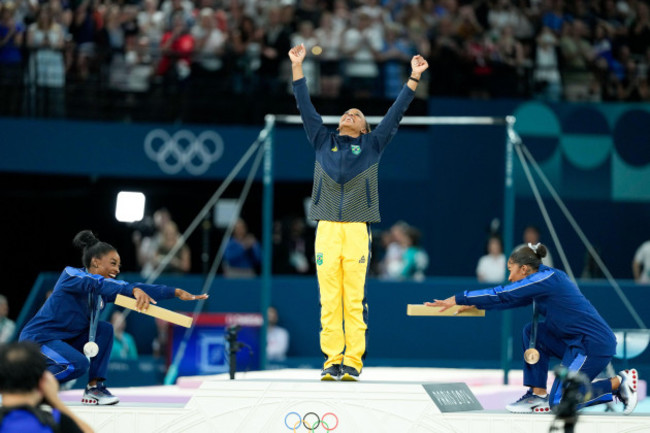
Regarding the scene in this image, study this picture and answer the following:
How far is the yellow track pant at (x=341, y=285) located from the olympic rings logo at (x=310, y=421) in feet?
1.90

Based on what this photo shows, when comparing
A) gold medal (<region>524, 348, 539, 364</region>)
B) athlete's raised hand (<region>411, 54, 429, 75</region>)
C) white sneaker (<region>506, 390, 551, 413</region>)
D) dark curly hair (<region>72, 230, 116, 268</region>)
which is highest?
athlete's raised hand (<region>411, 54, 429, 75</region>)

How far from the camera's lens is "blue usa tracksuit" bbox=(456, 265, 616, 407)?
7785 mm

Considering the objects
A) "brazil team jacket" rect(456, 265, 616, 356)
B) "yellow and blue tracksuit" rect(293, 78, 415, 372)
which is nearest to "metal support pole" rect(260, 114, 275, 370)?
"yellow and blue tracksuit" rect(293, 78, 415, 372)

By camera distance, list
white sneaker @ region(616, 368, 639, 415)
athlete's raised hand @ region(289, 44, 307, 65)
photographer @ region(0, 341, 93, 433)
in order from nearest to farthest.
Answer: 1. photographer @ region(0, 341, 93, 433)
2. white sneaker @ region(616, 368, 639, 415)
3. athlete's raised hand @ region(289, 44, 307, 65)

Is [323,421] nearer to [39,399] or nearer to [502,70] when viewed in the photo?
[39,399]

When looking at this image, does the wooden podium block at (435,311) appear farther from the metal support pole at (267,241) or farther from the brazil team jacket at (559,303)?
the metal support pole at (267,241)

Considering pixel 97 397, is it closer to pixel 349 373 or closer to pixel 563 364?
pixel 349 373

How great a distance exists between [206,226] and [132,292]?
6357 mm

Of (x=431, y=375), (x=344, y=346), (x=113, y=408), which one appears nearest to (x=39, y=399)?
(x=113, y=408)

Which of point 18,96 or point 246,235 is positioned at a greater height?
point 18,96

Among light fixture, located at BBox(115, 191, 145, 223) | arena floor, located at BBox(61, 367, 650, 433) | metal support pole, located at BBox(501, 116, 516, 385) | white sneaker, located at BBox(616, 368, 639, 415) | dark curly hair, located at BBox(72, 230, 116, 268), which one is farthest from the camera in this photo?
metal support pole, located at BBox(501, 116, 516, 385)

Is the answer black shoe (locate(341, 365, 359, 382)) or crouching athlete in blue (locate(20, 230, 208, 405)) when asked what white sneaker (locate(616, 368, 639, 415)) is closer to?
black shoe (locate(341, 365, 359, 382))

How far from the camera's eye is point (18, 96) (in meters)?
15.0

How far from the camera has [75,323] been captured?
26.3 feet
